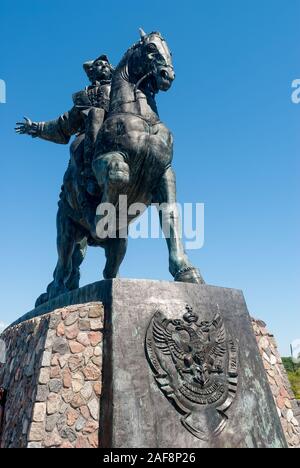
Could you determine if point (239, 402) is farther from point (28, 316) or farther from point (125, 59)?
point (125, 59)

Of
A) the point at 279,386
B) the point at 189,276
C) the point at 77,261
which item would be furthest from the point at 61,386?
the point at 77,261

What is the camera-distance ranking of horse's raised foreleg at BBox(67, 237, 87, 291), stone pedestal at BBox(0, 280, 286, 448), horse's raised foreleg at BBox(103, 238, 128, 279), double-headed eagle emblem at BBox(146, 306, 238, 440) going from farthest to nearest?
1. horse's raised foreleg at BBox(67, 237, 87, 291)
2. horse's raised foreleg at BBox(103, 238, 128, 279)
3. double-headed eagle emblem at BBox(146, 306, 238, 440)
4. stone pedestal at BBox(0, 280, 286, 448)

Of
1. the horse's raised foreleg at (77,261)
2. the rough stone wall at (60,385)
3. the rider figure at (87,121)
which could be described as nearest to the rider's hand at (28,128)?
the rider figure at (87,121)

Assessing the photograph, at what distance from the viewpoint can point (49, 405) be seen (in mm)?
3812

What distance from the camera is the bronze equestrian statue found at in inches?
195

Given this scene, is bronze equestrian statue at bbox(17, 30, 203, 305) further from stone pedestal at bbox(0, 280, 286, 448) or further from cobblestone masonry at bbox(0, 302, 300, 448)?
cobblestone masonry at bbox(0, 302, 300, 448)

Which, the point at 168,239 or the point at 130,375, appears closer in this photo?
the point at 130,375

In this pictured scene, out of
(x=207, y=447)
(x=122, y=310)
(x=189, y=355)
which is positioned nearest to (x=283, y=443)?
(x=207, y=447)

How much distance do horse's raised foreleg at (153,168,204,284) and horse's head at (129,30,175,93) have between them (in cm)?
98

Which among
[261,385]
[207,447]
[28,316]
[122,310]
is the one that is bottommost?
[207,447]

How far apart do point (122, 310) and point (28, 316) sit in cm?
208

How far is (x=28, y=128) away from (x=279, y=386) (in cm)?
476

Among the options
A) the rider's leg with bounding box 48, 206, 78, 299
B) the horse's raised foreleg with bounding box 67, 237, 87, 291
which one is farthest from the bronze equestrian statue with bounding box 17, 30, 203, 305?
the horse's raised foreleg with bounding box 67, 237, 87, 291

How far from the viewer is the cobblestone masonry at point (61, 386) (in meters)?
3.73
